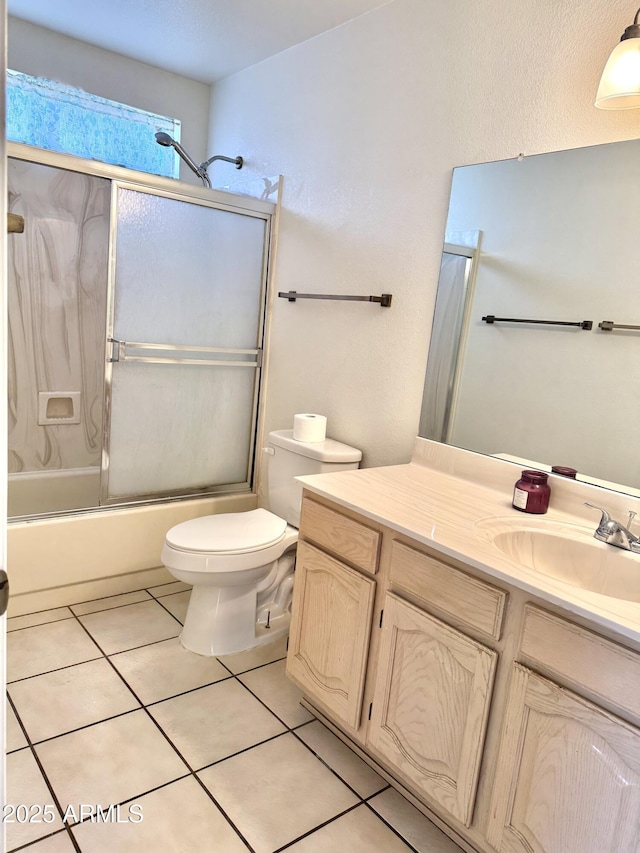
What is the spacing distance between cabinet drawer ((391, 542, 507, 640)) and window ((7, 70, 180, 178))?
2372 mm

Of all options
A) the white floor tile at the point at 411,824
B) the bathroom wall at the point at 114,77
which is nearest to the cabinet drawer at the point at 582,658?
the white floor tile at the point at 411,824

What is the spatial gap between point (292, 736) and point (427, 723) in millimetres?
579

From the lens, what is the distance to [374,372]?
7.64 ft

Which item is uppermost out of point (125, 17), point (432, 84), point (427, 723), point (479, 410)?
point (125, 17)

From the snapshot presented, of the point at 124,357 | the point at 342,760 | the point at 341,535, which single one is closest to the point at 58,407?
the point at 124,357

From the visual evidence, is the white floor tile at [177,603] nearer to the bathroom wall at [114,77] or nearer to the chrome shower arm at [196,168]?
the chrome shower arm at [196,168]

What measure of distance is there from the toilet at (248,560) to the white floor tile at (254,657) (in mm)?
27

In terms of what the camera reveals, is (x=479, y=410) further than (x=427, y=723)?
Yes

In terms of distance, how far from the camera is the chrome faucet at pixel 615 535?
142 cm

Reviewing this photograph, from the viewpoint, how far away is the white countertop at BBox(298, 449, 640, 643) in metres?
1.12

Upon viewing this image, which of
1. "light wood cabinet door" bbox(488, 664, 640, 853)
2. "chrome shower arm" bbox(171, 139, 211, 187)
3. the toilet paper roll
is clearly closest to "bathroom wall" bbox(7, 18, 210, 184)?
"chrome shower arm" bbox(171, 139, 211, 187)

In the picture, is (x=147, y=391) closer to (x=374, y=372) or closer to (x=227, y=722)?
(x=374, y=372)

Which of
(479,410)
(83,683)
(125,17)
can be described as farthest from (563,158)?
(83,683)

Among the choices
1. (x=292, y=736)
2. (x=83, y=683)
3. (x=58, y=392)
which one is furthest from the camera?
(x=58, y=392)
